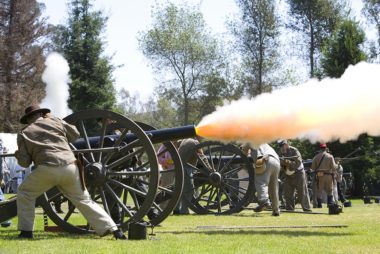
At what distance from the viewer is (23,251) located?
700 cm

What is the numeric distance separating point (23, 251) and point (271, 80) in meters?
37.3

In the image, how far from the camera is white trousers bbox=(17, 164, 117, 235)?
802 centimetres

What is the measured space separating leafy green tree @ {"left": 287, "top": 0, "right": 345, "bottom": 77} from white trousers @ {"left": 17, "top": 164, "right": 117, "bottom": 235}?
1370 inches

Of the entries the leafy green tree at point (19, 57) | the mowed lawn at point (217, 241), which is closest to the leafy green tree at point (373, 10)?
the leafy green tree at point (19, 57)

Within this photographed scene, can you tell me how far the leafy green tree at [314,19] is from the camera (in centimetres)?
4169

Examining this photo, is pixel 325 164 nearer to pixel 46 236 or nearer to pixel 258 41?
pixel 46 236

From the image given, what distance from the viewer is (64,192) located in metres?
8.23

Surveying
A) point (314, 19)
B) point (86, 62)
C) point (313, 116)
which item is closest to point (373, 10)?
point (314, 19)

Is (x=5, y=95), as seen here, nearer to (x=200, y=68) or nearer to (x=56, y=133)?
(x=200, y=68)

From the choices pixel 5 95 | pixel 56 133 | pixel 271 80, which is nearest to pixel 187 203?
pixel 56 133

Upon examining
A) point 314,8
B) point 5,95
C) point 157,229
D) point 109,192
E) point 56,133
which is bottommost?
point 157,229

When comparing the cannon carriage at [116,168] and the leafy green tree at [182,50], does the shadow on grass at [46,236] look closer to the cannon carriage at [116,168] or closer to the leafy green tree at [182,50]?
the cannon carriage at [116,168]

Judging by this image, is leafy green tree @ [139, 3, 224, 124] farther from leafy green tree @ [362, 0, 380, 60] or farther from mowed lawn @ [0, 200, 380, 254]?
mowed lawn @ [0, 200, 380, 254]

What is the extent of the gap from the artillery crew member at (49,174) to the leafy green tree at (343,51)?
19769mm
